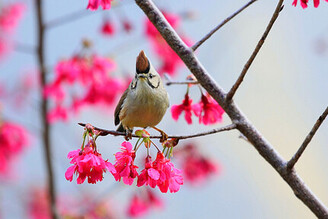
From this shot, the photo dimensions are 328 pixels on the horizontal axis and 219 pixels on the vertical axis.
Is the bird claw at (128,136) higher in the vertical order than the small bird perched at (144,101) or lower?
higher

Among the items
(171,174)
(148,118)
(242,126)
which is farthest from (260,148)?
(148,118)

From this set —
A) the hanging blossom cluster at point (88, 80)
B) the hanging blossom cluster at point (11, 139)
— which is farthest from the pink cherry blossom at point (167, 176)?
the hanging blossom cluster at point (11, 139)

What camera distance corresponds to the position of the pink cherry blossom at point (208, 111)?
1.25 metres

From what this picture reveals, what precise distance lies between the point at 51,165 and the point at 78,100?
32cm

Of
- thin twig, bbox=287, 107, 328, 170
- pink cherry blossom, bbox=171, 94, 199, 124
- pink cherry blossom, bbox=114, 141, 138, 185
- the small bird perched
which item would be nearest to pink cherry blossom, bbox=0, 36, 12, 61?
the small bird perched

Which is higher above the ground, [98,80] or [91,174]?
[91,174]

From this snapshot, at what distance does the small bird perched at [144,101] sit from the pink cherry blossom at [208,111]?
19cm

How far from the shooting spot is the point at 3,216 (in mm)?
3891

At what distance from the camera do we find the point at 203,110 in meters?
1.25

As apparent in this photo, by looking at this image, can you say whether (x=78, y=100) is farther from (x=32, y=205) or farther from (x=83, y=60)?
(x=32, y=205)

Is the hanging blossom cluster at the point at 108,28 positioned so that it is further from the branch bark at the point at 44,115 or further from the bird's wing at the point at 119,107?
the bird's wing at the point at 119,107

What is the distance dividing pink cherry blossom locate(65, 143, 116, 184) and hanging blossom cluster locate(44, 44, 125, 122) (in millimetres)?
1189

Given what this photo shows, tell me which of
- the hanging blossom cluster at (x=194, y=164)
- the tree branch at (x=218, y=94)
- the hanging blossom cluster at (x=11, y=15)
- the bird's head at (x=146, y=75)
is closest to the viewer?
the tree branch at (x=218, y=94)

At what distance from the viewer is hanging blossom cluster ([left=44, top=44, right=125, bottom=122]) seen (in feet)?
6.77
